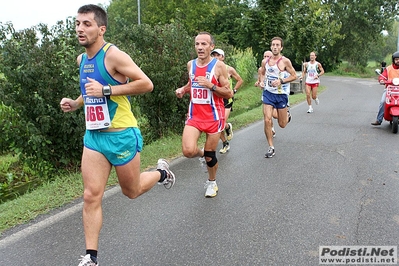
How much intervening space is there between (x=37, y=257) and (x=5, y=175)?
5.00m

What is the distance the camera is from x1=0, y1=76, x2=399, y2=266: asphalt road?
11.8 ft

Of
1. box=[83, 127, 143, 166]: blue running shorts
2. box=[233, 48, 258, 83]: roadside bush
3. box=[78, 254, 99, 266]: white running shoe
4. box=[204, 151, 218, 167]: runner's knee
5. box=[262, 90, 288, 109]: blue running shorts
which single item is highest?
Result: box=[83, 127, 143, 166]: blue running shorts

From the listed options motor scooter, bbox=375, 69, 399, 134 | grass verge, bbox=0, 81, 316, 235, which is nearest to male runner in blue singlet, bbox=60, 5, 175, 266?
grass verge, bbox=0, 81, 316, 235

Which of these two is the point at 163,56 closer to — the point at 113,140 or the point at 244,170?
the point at 244,170

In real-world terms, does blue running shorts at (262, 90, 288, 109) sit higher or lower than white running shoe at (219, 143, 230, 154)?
higher

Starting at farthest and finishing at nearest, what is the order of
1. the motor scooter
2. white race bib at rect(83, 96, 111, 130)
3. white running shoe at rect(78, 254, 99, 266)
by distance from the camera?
the motor scooter, white race bib at rect(83, 96, 111, 130), white running shoe at rect(78, 254, 99, 266)

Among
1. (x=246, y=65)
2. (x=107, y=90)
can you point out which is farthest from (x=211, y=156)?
(x=246, y=65)

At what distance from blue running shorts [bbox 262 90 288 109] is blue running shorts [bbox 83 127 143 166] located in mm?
4424

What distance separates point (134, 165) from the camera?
11.6 ft

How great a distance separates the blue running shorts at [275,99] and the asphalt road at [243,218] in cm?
96

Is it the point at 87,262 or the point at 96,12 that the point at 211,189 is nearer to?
the point at 87,262

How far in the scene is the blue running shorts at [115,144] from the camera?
3.36 meters

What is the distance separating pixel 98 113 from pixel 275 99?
471 centimetres

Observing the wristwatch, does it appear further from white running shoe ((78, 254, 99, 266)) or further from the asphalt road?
the asphalt road
